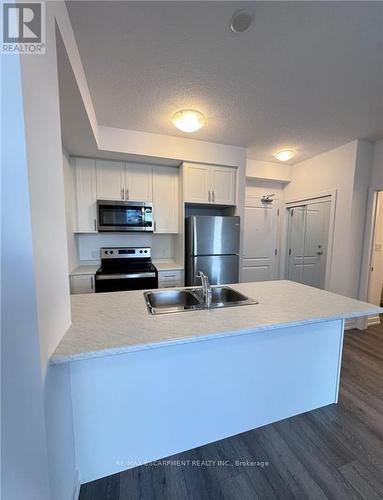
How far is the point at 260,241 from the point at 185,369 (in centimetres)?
324

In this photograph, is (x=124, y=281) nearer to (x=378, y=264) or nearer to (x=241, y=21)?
(x=241, y=21)

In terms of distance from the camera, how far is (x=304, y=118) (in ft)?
7.72

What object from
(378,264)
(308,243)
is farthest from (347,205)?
(378,264)

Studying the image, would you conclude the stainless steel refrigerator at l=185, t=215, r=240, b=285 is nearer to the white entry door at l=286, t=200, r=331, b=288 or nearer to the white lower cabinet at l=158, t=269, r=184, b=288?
the white lower cabinet at l=158, t=269, r=184, b=288

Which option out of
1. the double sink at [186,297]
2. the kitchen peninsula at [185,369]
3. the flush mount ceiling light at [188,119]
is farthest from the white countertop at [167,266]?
the flush mount ceiling light at [188,119]

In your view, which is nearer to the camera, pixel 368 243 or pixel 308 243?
pixel 368 243

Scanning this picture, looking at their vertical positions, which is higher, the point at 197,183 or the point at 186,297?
the point at 197,183

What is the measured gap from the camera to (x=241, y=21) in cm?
126

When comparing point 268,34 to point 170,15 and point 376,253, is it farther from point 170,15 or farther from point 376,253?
point 376,253

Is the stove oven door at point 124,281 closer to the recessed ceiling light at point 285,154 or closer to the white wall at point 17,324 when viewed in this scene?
the white wall at point 17,324

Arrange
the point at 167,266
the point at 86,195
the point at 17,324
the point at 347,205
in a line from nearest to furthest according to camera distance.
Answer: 1. the point at 17,324
2. the point at 86,195
3. the point at 347,205
4. the point at 167,266

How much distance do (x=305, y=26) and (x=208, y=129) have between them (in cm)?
138

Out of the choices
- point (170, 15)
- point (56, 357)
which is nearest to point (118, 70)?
point (170, 15)

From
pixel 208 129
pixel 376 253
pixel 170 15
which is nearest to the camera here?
pixel 170 15
